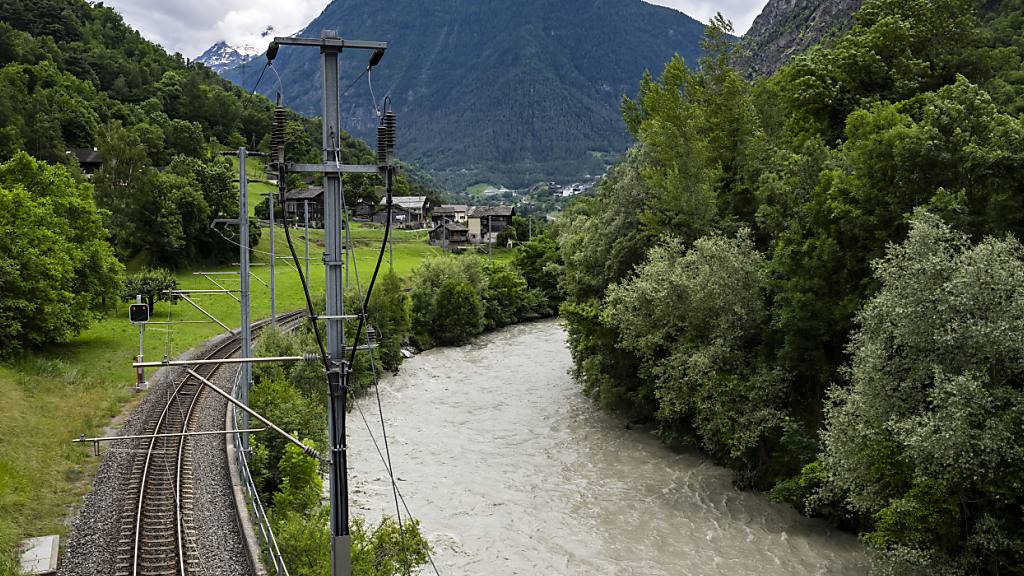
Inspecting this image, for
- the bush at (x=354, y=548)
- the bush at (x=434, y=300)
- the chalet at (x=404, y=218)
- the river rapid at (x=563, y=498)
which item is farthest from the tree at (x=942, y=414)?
the chalet at (x=404, y=218)

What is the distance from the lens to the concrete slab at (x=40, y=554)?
1686 centimetres

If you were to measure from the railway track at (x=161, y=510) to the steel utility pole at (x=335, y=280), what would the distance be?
875 cm

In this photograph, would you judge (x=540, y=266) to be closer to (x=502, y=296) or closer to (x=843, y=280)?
(x=502, y=296)

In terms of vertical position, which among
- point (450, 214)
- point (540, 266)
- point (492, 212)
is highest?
point (492, 212)

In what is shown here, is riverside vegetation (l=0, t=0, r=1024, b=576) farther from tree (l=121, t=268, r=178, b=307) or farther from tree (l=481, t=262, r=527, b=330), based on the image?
tree (l=481, t=262, r=527, b=330)

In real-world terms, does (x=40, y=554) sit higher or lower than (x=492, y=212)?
lower

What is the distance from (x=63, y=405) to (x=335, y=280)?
24837 mm

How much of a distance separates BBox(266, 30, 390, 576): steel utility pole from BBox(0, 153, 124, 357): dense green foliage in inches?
1175

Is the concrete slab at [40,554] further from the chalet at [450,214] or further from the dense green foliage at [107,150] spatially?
the chalet at [450,214]

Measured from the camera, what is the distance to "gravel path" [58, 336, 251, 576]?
1769cm

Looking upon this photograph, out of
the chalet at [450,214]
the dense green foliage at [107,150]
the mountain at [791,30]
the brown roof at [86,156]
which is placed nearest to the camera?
the dense green foliage at [107,150]

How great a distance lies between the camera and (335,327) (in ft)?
35.4

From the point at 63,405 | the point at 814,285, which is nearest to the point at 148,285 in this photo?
the point at 63,405

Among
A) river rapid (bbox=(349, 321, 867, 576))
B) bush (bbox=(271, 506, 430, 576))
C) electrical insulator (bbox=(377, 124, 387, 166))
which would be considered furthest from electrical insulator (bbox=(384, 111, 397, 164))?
river rapid (bbox=(349, 321, 867, 576))
